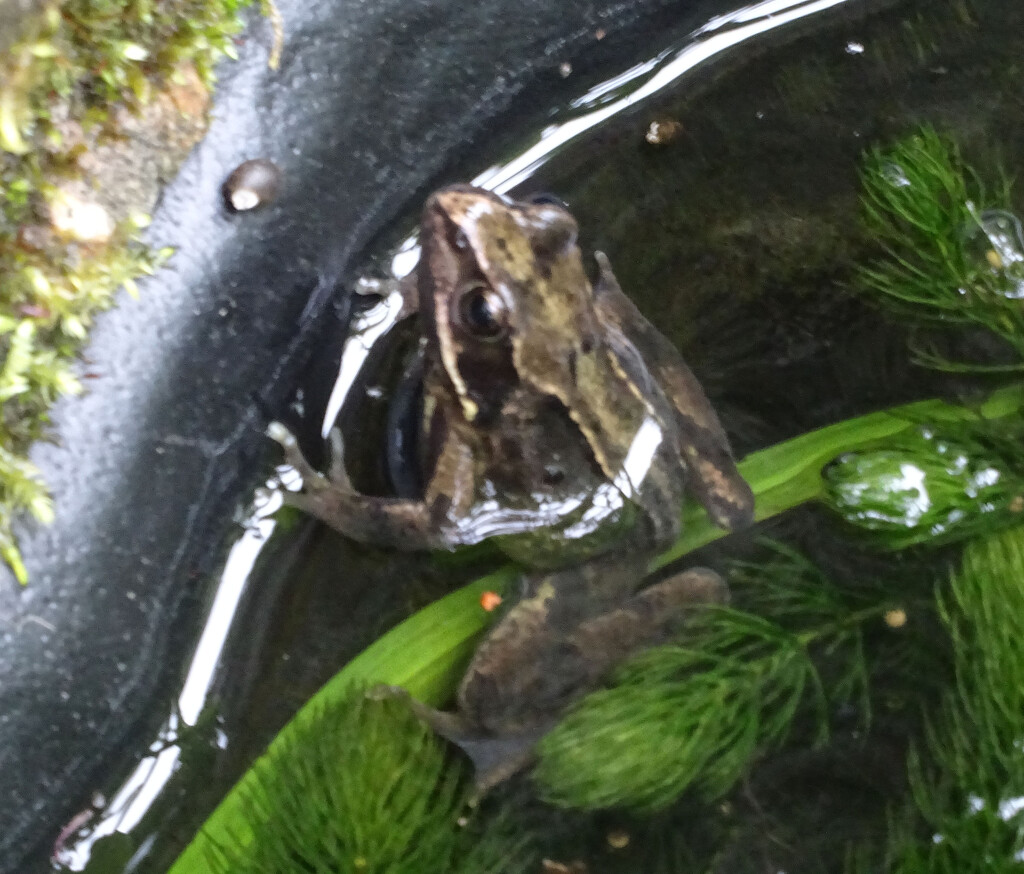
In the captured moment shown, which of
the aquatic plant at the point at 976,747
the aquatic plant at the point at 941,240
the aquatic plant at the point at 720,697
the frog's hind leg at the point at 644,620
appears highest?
the aquatic plant at the point at 941,240

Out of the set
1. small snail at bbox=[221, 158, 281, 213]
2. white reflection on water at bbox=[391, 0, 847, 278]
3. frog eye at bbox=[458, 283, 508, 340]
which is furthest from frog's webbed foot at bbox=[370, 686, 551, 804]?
white reflection on water at bbox=[391, 0, 847, 278]

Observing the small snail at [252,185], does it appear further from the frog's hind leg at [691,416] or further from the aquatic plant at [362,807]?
the aquatic plant at [362,807]

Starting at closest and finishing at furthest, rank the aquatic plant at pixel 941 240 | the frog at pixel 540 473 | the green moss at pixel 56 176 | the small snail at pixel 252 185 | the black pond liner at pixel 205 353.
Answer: the green moss at pixel 56 176 < the black pond liner at pixel 205 353 < the small snail at pixel 252 185 < the frog at pixel 540 473 < the aquatic plant at pixel 941 240

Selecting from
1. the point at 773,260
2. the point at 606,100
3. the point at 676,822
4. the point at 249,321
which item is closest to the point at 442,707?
the point at 676,822

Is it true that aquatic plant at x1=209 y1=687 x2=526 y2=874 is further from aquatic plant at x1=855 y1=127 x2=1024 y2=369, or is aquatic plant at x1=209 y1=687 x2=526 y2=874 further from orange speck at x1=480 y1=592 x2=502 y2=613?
aquatic plant at x1=855 y1=127 x2=1024 y2=369

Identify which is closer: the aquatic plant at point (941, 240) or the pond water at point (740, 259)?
the pond water at point (740, 259)

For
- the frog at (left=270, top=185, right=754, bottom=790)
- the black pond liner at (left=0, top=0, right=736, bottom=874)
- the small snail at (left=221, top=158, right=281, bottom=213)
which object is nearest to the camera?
the black pond liner at (left=0, top=0, right=736, bottom=874)

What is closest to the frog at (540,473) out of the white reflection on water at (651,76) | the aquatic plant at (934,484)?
the aquatic plant at (934,484)

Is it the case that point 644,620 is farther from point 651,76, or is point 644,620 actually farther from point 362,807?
point 651,76
